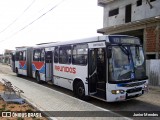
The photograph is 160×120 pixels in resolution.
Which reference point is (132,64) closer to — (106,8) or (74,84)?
(74,84)

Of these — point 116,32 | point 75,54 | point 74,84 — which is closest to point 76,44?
point 75,54

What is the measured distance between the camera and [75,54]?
1121cm

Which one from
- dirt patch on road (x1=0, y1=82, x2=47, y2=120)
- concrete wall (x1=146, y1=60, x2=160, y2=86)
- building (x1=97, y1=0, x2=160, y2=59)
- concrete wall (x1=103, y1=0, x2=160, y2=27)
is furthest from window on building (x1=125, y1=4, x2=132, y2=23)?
dirt patch on road (x1=0, y1=82, x2=47, y2=120)

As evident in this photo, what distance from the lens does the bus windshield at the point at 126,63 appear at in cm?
859

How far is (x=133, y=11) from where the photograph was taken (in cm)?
2144

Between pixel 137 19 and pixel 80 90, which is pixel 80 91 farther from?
pixel 137 19

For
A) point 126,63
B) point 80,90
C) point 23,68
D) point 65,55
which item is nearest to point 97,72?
point 126,63

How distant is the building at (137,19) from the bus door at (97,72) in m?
9.99

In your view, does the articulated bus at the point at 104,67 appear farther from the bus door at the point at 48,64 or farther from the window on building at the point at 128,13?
the window on building at the point at 128,13

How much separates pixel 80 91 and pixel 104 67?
7.71 feet

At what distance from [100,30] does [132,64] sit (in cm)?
1575

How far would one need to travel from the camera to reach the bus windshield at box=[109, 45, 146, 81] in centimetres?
859

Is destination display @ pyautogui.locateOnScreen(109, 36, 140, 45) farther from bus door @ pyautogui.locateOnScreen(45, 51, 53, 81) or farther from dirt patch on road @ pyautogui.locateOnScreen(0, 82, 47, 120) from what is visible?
bus door @ pyautogui.locateOnScreen(45, 51, 53, 81)

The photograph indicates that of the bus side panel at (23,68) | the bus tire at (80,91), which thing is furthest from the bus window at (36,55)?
the bus tire at (80,91)
